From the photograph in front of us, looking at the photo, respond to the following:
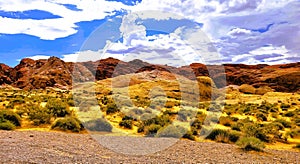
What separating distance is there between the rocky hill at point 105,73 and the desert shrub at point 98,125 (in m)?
→ 66.7

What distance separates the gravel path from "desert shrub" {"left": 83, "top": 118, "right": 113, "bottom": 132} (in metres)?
4.04

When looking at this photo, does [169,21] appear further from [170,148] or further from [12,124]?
[12,124]

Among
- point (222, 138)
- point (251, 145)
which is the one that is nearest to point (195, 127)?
point (222, 138)

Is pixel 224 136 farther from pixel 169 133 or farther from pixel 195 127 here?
pixel 195 127

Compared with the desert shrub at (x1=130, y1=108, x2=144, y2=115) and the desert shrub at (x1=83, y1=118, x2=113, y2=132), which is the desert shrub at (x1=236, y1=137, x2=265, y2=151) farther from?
the desert shrub at (x1=130, y1=108, x2=144, y2=115)

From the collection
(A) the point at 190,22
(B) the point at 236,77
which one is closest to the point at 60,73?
(B) the point at 236,77

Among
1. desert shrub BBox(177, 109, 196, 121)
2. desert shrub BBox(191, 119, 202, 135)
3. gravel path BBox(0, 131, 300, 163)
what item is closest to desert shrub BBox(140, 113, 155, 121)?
desert shrub BBox(177, 109, 196, 121)

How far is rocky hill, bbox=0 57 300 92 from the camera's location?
98531 mm

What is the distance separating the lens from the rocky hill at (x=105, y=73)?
98.5 m

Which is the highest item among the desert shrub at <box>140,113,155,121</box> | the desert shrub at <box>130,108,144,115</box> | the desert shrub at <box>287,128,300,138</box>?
the desert shrub at <box>130,108,144,115</box>

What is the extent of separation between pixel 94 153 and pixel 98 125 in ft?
27.4

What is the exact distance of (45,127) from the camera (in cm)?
2009

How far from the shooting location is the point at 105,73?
125 meters

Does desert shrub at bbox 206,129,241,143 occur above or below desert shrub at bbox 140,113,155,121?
below
